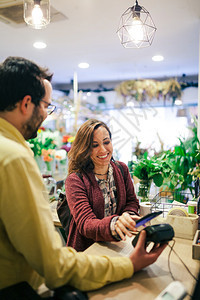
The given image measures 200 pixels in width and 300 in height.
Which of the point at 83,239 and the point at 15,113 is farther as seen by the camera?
the point at 83,239

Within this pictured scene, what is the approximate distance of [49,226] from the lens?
779mm

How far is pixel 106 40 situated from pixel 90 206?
3040mm

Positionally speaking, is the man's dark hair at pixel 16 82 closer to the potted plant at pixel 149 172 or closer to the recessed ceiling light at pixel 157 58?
the potted plant at pixel 149 172

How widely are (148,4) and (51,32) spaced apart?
140 centimetres

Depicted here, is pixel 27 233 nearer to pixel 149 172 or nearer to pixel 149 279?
pixel 149 279

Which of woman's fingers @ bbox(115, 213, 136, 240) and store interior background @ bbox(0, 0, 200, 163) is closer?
woman's fingers @ bbox(115, 213, 136, 240)

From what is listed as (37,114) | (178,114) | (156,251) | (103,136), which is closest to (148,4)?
(103,136)

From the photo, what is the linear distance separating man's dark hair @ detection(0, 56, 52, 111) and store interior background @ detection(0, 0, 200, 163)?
6.17 ft

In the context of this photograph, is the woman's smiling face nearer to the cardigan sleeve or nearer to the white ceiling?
the cardigan sleeve

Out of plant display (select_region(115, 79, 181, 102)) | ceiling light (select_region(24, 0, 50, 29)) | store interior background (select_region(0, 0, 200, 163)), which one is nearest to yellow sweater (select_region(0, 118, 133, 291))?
ceiling light (select_region(24, 0, 50, 29))

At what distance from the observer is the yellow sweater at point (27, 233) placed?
74 cm

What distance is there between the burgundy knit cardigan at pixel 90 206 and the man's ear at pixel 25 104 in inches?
25.1

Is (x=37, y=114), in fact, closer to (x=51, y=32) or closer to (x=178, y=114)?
(x=51, y=32)

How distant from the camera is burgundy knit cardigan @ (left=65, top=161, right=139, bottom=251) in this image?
1.27 m
